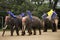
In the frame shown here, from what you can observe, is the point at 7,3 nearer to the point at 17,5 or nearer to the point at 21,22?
the point at 17,5

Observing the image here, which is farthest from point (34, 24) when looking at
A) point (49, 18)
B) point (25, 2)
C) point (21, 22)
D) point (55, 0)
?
point (55, 0)

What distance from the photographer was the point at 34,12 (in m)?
28.8

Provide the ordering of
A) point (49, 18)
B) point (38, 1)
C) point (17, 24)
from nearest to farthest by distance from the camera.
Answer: point (17, 24) < point (49, 18) < point (38, 1)

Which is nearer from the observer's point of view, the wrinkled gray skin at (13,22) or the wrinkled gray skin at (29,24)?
the wrinkled gray skin at (29,24)

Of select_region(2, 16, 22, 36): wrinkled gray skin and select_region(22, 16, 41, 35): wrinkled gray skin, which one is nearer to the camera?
select_region(22, 16, 41, 35): wrinkled gray skin

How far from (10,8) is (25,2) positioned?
164 centimetres

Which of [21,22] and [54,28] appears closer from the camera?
[21,22]

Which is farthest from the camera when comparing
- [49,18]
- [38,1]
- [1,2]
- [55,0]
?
[55,0]

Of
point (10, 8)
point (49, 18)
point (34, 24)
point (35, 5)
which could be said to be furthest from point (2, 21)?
point (34, 24)

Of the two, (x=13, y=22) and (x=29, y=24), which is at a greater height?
(x=13, y=22)

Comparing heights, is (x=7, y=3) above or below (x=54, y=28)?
above

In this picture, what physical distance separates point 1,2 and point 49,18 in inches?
263

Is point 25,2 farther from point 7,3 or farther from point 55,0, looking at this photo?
point 55,0

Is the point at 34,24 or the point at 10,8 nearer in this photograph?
the point at 34,24
